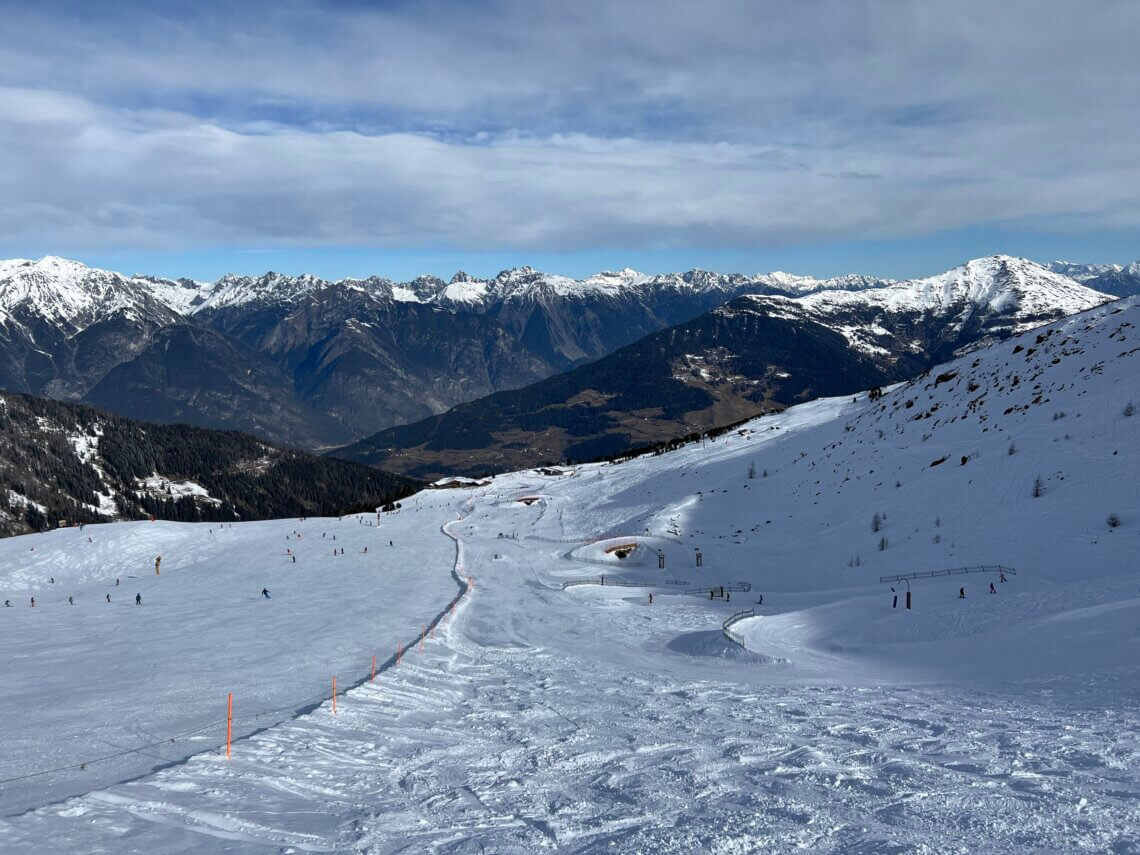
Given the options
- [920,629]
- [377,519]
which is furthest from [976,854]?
[377,519]

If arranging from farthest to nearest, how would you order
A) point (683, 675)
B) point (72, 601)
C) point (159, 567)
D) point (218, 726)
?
point (159, 567), point (72, 601), point (683, 675), point (218, 726)

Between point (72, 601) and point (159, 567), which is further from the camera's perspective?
point (159, 567)

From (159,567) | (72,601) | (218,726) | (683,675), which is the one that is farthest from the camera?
(159,567)

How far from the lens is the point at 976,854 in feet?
30.8

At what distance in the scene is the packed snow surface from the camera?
11094mm

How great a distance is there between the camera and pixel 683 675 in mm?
23781

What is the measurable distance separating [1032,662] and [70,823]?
2394 cm

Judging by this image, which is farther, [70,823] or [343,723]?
[343,723]

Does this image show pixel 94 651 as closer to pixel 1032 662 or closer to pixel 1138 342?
pixel 1032 662

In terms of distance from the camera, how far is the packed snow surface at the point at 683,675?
11.1 meters

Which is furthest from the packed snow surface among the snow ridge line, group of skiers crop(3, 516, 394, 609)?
group of skiers crop(3, 516, 394, 609)

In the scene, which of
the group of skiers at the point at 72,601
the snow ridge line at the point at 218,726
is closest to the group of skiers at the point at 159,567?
the group of skiers at the point at 72,601

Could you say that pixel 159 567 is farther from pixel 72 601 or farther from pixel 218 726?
pixel 218 726

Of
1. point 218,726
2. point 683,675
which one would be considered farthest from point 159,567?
point 683,675
